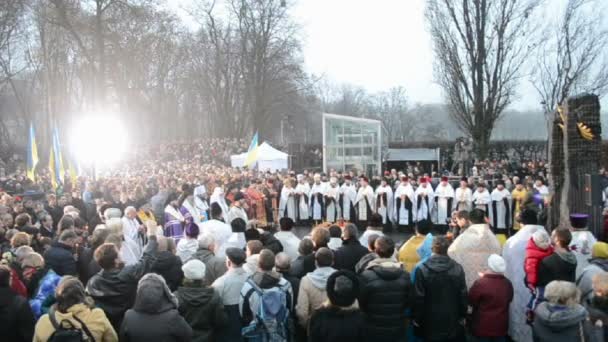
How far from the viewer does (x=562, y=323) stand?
183 inches

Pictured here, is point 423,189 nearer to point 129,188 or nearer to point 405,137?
point 129,188

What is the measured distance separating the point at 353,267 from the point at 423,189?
32.6 ft

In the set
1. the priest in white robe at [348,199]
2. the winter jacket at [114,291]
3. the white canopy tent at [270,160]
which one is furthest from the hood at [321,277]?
the white canopy tent at [270,160]

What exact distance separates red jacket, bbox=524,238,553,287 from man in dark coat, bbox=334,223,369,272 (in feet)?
5.60

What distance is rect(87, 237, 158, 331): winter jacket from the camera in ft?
16.7

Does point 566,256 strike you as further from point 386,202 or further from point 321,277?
point 386,202

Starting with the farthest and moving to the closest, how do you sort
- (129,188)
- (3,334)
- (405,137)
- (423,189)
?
(405,137) → (423,189) → (129,188) → (3,334)

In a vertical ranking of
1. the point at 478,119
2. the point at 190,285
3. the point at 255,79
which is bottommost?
the point at 190,285

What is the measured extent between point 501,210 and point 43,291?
1243 cm

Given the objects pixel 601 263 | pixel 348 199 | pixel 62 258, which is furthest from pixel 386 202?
pixel 62 258

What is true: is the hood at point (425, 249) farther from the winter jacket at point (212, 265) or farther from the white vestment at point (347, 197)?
the white vestment at point (347, 197)

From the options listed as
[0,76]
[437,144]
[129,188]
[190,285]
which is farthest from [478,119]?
[0,76]

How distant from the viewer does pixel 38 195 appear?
1500 cm

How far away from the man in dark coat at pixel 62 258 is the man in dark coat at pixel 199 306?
66.4 inches
